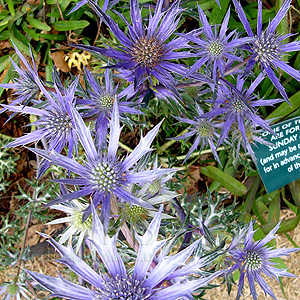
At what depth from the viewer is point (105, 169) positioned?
0.63 meters

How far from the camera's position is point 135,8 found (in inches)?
28.1

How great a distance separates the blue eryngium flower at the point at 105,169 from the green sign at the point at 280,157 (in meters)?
0.80

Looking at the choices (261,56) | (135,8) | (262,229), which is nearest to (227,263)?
(262,229)

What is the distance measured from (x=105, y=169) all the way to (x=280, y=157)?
96 cm

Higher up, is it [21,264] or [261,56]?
[261,56]

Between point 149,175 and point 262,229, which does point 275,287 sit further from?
point 149,175

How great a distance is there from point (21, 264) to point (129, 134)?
86 centimetres

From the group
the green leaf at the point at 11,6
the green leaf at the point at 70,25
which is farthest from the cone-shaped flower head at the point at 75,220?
the green leaf at the point at 11,6

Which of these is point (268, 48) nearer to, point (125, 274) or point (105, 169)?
point (105, 169)

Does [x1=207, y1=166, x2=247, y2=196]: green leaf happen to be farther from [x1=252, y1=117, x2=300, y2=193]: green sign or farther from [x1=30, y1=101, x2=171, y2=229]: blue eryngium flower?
[x1=30, y1=101, x2=171, y2=229]: blue eryngium flower

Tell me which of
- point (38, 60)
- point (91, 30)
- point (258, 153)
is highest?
point (91, 30)

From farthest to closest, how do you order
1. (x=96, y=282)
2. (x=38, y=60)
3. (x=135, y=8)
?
1. (x=38, y=60)
2. (x=135, y=8)
3. (x=96, y=282)

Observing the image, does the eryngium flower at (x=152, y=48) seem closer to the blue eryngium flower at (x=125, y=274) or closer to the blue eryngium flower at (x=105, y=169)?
the blue eryngium flower at (x=105, y=169)

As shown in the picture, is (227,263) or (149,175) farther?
(227,263)
